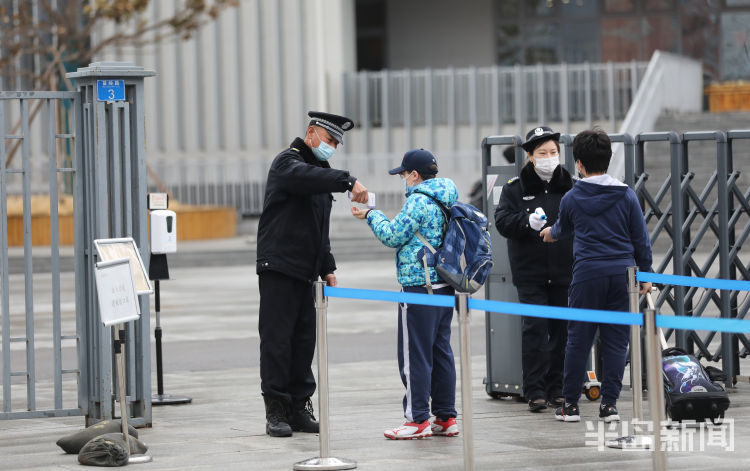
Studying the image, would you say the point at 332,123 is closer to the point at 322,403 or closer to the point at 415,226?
the point at 415,226

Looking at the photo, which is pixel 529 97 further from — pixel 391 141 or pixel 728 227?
pixel 728 227

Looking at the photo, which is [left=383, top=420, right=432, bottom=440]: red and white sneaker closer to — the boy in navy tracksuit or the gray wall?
the boy in navy tracksuit

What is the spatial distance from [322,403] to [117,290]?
4.42 ft

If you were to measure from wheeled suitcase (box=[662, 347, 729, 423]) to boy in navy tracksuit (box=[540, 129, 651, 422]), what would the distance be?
335 millimetres

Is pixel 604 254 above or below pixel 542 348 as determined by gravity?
above

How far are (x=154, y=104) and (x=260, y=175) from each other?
3.39m

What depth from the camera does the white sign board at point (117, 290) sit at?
752 centimetres

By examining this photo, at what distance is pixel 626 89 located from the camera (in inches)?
1270

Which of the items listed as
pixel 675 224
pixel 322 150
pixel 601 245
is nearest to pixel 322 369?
pixel 322 150

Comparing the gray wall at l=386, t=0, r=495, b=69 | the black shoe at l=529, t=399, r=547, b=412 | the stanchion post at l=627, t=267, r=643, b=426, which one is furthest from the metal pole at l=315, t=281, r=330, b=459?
the gray wall at l=386, t=0, r=495, b=69

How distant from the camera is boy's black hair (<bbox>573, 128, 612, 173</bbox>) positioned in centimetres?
821

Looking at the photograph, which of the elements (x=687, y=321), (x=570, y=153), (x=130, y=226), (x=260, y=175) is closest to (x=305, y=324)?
(x=130, y=226)

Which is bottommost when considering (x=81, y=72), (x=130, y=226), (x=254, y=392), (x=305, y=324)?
(x=254, y=392)

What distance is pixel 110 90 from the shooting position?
28.6ft
